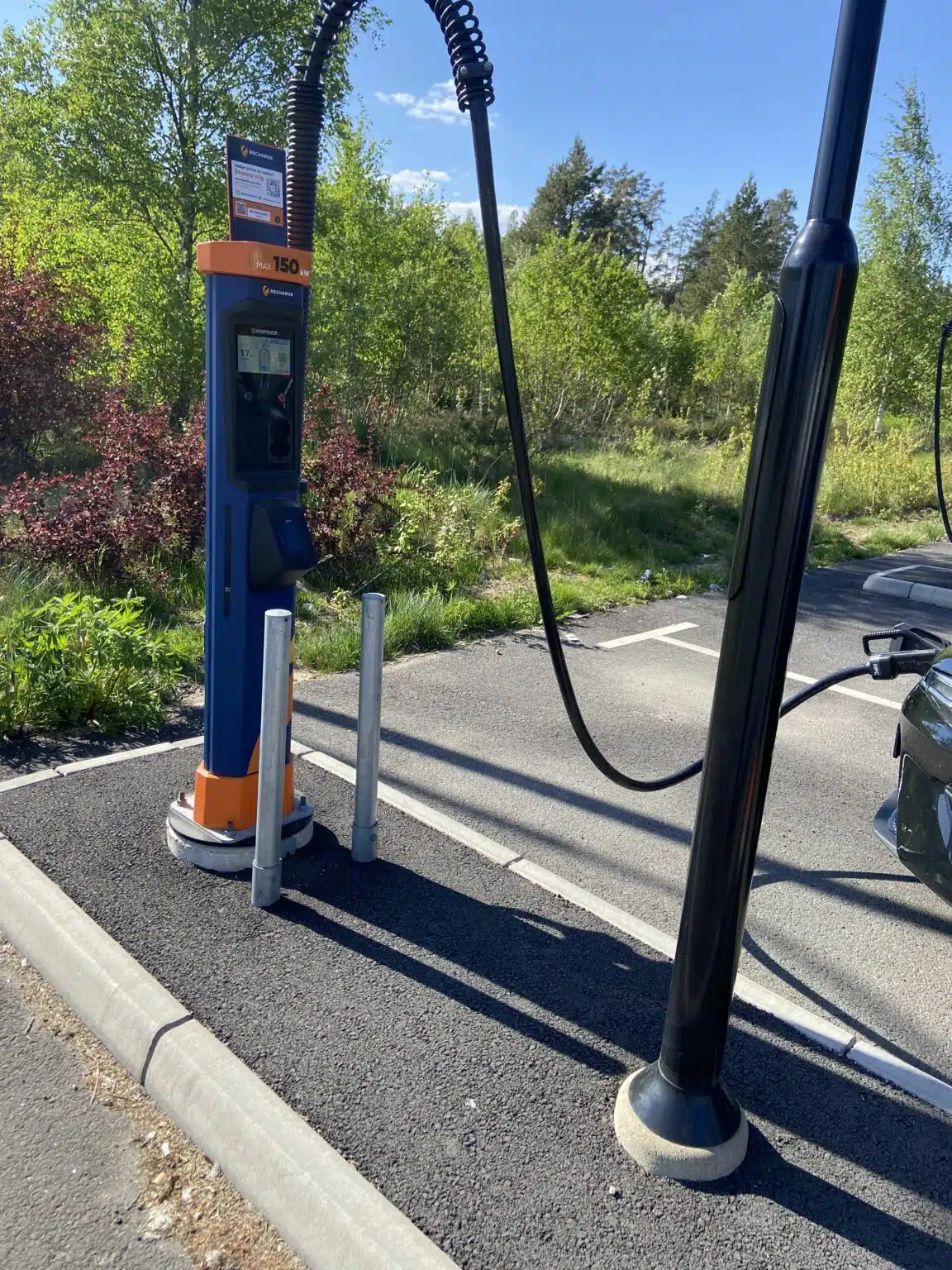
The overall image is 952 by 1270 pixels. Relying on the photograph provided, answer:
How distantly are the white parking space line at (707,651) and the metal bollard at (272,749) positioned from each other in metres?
3.61

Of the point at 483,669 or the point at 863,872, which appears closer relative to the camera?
the point at 863,872

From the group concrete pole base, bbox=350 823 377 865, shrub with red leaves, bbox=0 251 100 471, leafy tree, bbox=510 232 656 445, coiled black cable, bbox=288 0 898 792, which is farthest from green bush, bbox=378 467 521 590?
leafy tree, bbox=510 232 656 445

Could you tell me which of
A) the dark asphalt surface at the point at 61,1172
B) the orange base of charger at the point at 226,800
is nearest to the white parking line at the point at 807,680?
the orange base of charger at the point at 226,800

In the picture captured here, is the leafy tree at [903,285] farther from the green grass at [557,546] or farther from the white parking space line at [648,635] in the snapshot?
the white parking space line at [648,635]

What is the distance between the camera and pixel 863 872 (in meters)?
3.64

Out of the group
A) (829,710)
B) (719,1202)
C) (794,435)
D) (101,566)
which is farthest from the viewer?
(101,566)

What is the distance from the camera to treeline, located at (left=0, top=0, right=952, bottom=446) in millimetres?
9633

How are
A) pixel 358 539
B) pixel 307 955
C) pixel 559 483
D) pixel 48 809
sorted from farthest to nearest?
pixel 559 483
pixel 358 539
pixel 48 809
pixel 307 955

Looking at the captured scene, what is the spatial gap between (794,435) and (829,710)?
422cm

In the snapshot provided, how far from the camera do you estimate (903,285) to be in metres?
18.8

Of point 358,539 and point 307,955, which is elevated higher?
point 358,539

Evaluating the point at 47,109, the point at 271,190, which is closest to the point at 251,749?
the point at 271,190

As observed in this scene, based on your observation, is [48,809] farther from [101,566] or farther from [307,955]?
[101,566]

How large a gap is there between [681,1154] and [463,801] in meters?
2.03
